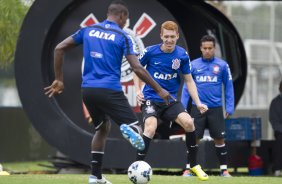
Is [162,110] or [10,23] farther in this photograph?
[10,23]

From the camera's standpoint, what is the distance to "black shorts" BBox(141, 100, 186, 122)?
566 inches

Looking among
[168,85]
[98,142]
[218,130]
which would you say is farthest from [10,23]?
[98,142]

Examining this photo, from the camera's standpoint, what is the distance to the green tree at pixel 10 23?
1911 centimetres

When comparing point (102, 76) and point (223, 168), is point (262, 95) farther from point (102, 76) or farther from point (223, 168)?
point (102, 76)

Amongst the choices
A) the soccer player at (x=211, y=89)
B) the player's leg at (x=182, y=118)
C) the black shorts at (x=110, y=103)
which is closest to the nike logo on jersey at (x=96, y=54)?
the black shorts at (x=110, y=103)

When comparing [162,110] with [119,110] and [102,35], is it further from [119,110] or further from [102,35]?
[102,35]

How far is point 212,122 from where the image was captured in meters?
16.9

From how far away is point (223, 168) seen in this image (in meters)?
16.8

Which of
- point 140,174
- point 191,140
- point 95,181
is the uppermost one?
point 191,140

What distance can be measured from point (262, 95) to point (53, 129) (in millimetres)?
13882

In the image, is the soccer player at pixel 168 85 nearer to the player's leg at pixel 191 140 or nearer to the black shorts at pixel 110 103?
the player's leg at pixel 191 140

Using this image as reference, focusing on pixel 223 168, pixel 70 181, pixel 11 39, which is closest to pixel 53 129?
pixel 11 39

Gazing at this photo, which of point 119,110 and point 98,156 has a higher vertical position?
point 119,110

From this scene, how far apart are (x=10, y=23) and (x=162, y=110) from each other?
6.03 meters
